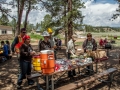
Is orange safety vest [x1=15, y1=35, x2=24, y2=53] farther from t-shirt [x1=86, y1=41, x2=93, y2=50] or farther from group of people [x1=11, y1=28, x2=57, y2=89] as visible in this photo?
t-shirt [x1=86, y1=41, x2=93, y2=50]

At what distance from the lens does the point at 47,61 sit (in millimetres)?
5012

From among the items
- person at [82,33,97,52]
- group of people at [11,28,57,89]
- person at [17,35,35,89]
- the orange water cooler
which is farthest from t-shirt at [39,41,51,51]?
person at [82,33,97,52]

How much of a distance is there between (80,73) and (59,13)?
12.7 meters

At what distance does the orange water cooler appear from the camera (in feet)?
16.5

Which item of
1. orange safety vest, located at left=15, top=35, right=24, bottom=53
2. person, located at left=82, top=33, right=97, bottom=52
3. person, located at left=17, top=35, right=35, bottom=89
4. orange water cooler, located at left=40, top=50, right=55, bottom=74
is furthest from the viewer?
person, located at left=82, top=33, right=97, bottom=52

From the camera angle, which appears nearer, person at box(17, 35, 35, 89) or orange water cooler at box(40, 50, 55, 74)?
orange water cooler at box(40, 50, 55, 74)

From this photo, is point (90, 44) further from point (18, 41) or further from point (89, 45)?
point (18, 41)

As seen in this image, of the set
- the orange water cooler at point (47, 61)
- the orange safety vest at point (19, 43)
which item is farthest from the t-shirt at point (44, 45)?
the orange water cooler at point (47, 61)

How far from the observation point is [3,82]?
25.7 ft

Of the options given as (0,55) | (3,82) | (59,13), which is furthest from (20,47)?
(59,13)

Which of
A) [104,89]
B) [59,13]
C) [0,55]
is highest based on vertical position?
[59,13]

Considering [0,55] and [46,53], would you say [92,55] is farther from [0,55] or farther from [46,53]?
[0,55]

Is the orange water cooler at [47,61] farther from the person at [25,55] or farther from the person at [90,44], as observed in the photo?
the person at [90,44]

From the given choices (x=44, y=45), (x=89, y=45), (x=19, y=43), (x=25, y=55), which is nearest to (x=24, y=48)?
(x=25, y=55)
